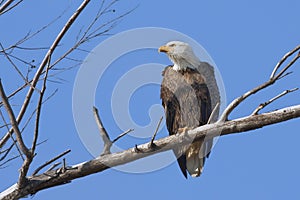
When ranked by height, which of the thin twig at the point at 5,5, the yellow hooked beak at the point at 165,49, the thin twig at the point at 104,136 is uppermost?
the yellow hooked beak at the point at 165,49

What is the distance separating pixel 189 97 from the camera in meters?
5.48

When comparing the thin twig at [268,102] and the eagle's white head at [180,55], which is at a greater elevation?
the eagle's white head at [180,55]

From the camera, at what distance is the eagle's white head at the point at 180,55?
579cm

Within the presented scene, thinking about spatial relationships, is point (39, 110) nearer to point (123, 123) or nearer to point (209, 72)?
point (123, 123)

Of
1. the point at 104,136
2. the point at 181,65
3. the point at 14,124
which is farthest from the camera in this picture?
the point at 181,65

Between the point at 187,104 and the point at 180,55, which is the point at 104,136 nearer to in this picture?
the point at 187,104

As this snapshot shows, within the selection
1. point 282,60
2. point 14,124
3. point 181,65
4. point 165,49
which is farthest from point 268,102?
point 165,49

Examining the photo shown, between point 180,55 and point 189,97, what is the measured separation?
1.80 ft

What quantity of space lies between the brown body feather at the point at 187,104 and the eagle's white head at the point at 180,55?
0.26ft

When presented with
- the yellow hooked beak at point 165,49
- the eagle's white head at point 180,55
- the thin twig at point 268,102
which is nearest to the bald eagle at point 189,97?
the eagle's white head at point 180,55

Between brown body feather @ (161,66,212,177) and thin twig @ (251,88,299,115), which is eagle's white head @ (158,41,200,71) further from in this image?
thin twig @ (251,88,299,115)

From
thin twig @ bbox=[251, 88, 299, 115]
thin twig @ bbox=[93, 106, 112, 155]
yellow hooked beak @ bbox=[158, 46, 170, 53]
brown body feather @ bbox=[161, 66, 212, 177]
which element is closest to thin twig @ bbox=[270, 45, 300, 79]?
thin twig @ bbox=[251, 88, 299, 115]

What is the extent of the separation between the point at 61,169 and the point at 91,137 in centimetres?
38

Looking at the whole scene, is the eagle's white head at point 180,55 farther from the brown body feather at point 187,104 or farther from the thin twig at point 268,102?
the thin twig at point 268,102
